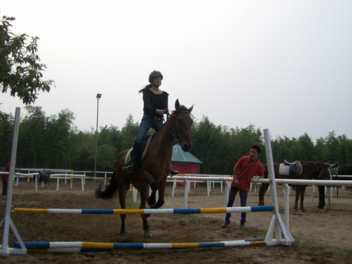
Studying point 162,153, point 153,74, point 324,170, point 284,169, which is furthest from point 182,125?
Result: point 324,170

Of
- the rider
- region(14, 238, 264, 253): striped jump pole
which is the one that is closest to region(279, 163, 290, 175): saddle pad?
the rider

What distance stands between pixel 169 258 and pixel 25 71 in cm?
783

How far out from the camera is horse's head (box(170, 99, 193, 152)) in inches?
196

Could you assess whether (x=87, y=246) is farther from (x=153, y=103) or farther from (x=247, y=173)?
(x=247, y=173)

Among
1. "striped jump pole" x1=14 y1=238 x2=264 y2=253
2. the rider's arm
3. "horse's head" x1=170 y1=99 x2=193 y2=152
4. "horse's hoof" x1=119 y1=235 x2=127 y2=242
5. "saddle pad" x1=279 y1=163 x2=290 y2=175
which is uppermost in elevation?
the rider's arm

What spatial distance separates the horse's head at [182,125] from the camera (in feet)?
16.3

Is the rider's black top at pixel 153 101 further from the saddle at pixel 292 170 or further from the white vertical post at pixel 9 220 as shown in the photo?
the saddle at pixel 292 170

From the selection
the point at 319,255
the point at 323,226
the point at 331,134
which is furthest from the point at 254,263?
the point at 331,134

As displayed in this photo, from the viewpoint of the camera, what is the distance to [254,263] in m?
3.76

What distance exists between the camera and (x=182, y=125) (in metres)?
5.14

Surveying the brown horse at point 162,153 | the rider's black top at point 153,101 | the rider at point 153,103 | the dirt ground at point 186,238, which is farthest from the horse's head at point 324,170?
the brown horse at point 162,153

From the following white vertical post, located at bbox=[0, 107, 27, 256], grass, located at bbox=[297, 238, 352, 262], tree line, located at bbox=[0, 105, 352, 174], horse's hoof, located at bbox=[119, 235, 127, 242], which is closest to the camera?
white vertical post, located at bbox=[0, 107, 27, 256]

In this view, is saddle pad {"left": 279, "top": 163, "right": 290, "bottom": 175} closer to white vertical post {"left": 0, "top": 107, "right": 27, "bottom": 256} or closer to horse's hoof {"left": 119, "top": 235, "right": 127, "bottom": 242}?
horse's hoof {"left": 119, "top": 235, "right": 127, "bottom": 242}

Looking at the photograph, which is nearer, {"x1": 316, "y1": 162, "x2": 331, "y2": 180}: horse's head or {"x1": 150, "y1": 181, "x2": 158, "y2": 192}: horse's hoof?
{"x1": 150, "y1": 181, "x2": 158, "y2": 192}: horse's hoof
